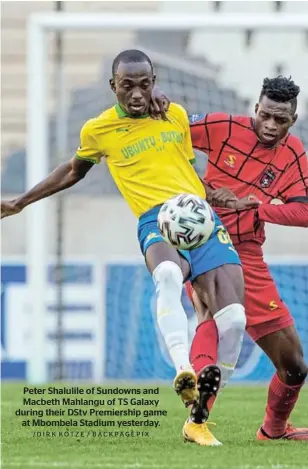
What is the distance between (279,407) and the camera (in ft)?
24.6

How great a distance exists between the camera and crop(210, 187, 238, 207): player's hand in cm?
704

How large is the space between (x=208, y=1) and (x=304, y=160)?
681 cm

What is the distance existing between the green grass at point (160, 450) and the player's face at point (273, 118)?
1803 mm

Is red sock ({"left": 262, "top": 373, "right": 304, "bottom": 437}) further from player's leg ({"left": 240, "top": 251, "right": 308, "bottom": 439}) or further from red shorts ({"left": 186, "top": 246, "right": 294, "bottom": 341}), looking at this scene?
red shorts ({"left": 186, "top": 246, "right": 294, "bottom": 341})

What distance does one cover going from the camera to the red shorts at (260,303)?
290 inches

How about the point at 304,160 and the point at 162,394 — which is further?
the point at 162,394

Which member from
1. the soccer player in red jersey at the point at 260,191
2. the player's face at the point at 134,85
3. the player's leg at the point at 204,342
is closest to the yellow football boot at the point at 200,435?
the player's leg at the point at 204,342

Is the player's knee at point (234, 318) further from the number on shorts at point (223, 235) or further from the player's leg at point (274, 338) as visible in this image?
the player's leg at point (274, 338)

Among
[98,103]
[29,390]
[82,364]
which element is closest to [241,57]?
[98,103]

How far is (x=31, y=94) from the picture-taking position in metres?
12.1

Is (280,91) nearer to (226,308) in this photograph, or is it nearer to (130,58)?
(130,58)

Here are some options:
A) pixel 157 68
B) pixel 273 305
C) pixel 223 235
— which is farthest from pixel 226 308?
pixel 157 68

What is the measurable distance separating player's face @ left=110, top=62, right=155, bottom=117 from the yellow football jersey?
0.12 metres

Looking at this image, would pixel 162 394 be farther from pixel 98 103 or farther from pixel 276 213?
pixel 276 213
